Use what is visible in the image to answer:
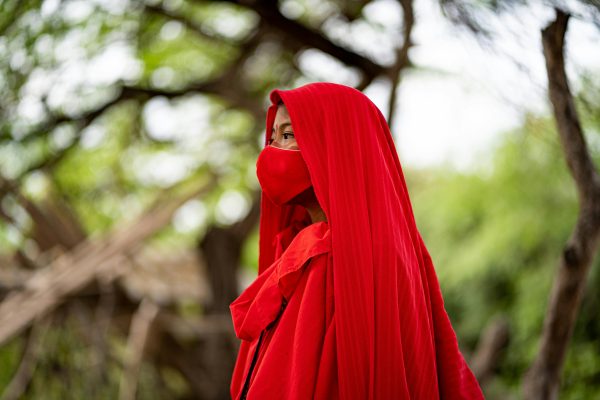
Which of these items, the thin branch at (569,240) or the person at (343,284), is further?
the thin branch at (569,240)

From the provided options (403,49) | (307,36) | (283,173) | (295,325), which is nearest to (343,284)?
(295,325)

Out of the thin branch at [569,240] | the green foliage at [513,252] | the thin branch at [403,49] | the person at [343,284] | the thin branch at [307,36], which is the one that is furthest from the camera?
the green foliage at [513,252]

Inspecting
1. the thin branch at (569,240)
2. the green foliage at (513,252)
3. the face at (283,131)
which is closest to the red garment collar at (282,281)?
the face at (283,131)

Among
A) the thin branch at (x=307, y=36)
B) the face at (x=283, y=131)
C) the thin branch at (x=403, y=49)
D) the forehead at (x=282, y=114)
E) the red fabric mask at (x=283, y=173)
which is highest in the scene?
the forehead at (x=282, y=114)

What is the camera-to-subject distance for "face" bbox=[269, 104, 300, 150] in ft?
4.44

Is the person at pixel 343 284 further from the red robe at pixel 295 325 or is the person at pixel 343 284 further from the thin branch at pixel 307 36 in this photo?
the thin branch at pixel 307 36

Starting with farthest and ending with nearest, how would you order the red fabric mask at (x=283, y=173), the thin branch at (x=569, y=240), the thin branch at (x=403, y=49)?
1. the thin branch at (x=403, y=49)
2. the thin branch at (x=569, y=240)
3. the red fabric mask at (x=283, y=173)

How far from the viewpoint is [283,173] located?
52.2 inches

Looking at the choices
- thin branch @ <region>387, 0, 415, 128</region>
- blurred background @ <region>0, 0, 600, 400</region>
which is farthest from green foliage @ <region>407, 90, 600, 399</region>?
thin branch @ <region>387, 0, 415, 128</region>

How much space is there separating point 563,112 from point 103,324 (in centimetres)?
300

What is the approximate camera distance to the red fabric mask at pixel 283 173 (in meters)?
1.32

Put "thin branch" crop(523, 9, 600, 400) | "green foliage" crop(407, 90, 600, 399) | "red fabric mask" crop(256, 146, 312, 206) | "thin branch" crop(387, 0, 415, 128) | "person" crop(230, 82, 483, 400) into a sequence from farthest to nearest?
"green foliage" crop(407, 90, 600, 399)
"thin branch" crop(387, 0, 415, 128)
"thin branch" crop(523, 9, 600, 400)
"red fabric mask" crop(256, 146, 312, 206)
"person" crop(230, 82, 483, 400)

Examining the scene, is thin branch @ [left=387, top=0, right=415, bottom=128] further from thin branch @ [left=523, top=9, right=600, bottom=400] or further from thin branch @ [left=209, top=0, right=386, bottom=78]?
thin branch @ [left=209, top=0, right=386, bottom=78]

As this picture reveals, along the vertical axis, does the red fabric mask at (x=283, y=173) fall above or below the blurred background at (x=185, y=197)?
above
